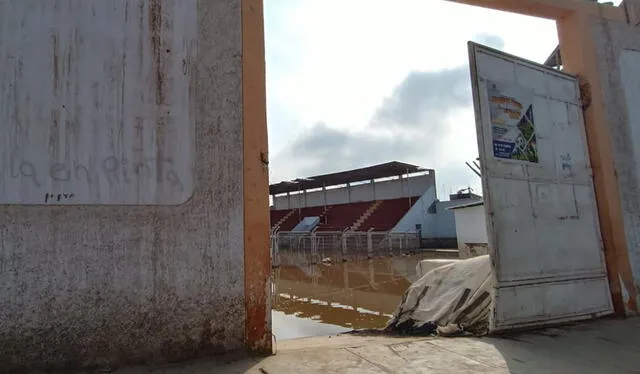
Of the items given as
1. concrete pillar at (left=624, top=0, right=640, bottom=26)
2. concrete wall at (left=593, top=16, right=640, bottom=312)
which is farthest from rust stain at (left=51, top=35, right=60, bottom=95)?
concrete pillar at (left=624, top=0, right=640, bottom=26)

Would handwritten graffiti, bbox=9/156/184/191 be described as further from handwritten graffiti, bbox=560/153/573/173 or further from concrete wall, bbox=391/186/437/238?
concrete wall, bbox=391/186/437/238

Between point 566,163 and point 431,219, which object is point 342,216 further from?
point 566,163

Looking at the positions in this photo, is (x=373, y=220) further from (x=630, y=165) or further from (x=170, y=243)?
(x=170, y=243)

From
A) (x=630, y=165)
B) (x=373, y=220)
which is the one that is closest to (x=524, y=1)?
(x=630, y=165)

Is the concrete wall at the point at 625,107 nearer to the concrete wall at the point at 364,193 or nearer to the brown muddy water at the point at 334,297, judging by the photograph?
the brown muddy water at the point at 334,297

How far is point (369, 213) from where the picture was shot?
29.8m

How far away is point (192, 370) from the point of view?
Answer: 2.62m

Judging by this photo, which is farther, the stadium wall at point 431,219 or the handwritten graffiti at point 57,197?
the stadium wall at point 431,219

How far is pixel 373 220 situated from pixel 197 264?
26147 millimetres

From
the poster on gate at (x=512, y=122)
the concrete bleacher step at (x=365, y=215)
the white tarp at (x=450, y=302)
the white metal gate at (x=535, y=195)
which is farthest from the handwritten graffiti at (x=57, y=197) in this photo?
the concrete bleacher step at (x=365, y=215)

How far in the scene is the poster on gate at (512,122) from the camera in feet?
14.0

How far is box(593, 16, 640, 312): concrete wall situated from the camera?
15.4ft

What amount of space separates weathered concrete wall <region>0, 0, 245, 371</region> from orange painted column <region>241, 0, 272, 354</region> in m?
0.07

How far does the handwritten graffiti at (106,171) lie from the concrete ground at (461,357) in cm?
124
